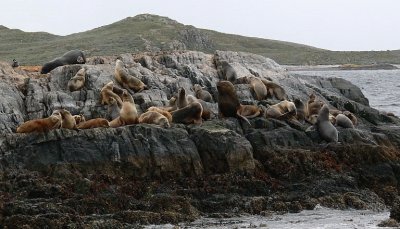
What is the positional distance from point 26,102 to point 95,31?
109 m

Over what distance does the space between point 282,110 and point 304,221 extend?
7.16m

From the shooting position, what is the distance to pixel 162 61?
81.1 ft

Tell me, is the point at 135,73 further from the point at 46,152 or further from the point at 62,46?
the point at 62,46

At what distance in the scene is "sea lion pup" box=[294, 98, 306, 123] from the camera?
22.1 metres

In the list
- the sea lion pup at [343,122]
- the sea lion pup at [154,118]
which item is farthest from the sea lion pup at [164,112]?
the sea lion pup at [343,122]

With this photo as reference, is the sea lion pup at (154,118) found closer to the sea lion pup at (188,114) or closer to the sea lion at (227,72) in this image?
the sea lion pup at (188,114)

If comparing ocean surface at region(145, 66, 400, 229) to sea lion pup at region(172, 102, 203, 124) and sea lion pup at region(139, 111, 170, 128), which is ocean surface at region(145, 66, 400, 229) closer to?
sea lion pup at region(139, 111, 170, 128)

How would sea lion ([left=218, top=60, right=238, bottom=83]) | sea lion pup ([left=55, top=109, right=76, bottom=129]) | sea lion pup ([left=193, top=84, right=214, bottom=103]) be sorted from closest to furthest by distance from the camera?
sea lion pup ([left=55, top=109, right=76, bottom=129]) < sea lion pup ([left=193, top=84, right=214, bottom=103]) < sea lion ([left=218, top=60, right=238, bottom=83])

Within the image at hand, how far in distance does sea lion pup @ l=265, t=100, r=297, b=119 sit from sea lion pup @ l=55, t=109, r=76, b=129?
5828 millimetres

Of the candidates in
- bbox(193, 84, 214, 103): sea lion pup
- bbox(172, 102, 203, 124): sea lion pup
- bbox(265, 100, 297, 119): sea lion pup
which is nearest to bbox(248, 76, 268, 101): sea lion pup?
bbox(265, 100, 297, 119): sea lion pup

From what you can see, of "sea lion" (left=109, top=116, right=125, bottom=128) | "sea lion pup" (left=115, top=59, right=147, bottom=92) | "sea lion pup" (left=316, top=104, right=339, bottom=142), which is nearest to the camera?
"sea lion" (left=109, top=116, right=125, bottom=128)

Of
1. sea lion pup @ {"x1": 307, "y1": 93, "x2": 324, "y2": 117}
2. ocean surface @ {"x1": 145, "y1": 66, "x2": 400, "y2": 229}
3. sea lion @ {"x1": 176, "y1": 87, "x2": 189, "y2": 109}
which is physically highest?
sea lion @ {"x1": 176, "y1": 87, "x2": 189, "y2": 109}

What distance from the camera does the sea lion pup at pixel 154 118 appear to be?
18484 millimetres

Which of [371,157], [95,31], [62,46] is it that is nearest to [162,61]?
[371,157]
